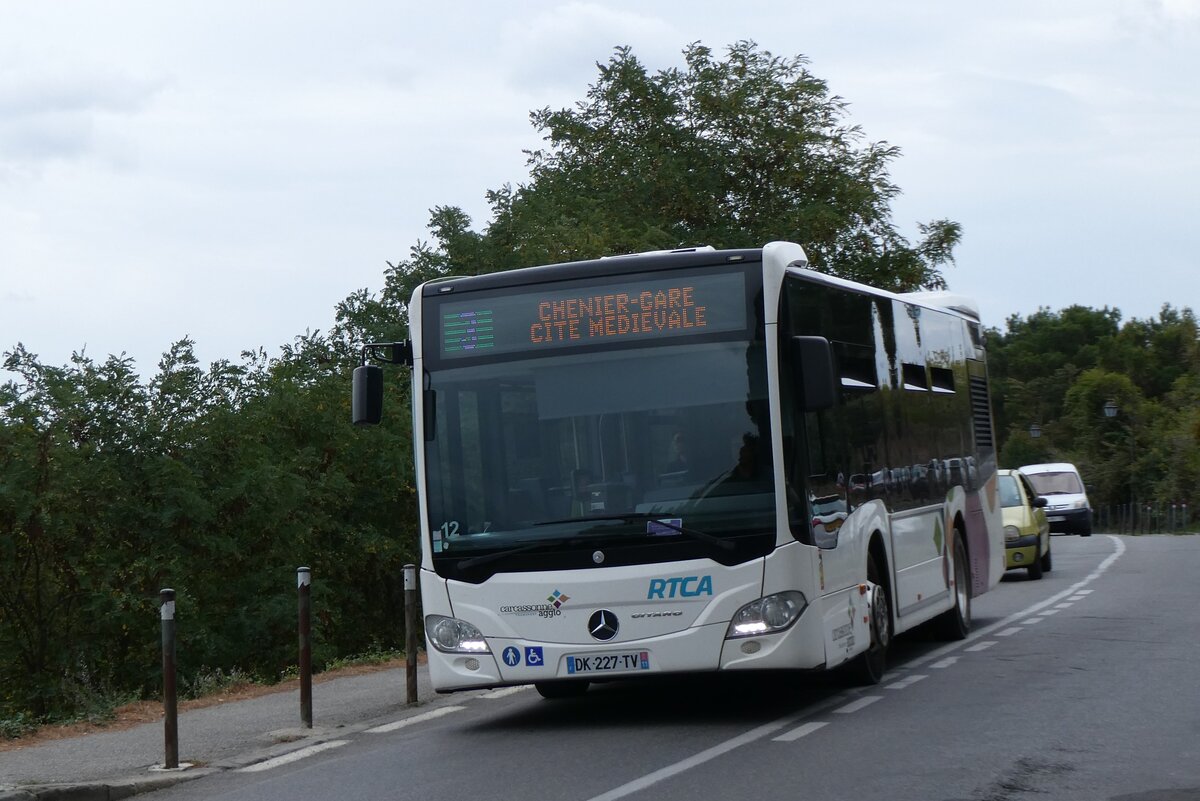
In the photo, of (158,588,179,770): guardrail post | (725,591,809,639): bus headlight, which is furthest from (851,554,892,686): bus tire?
(158,588,179,770): guardrail post

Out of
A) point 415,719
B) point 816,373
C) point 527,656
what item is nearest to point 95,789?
point 527,656

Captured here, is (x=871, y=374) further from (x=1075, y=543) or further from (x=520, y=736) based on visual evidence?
(x=1075, y=543)

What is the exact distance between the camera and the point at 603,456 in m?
10.5

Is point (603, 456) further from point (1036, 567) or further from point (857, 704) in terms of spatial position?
point (1036, 567)

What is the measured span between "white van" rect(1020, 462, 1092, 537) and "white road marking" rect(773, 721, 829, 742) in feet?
114

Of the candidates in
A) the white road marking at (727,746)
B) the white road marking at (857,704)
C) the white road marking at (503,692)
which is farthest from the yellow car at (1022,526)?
the white road marking at (857,704)

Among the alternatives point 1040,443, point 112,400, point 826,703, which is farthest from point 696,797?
point 1040,443

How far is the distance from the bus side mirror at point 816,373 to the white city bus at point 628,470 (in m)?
0.01

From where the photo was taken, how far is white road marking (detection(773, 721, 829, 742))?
982 centimetres

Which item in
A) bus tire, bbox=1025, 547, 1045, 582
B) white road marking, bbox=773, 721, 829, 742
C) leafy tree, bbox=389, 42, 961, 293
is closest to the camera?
white road marking, bbox=773, 721, 829, 742

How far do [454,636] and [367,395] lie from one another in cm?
164

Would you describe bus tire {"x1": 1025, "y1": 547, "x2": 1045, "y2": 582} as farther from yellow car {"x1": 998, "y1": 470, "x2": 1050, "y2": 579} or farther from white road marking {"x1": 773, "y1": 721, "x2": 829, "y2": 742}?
white road marking {"x1": 773, "y1": 721, "x2": 829, "y2": 742}

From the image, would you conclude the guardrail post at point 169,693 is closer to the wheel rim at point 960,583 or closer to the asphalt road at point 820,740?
the asphalt road at point 820,740

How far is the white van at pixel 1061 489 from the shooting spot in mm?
44219
